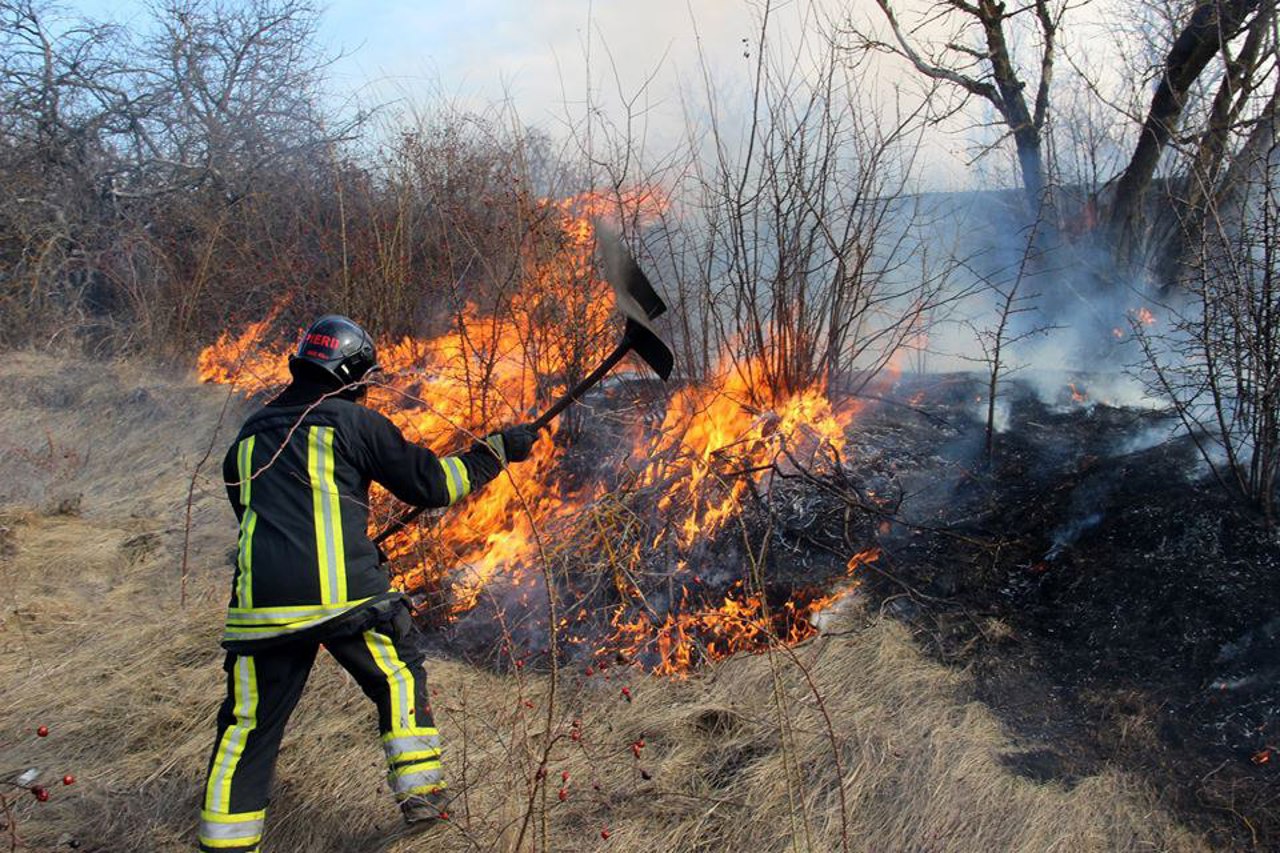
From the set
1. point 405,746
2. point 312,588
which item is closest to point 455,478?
point 312,588

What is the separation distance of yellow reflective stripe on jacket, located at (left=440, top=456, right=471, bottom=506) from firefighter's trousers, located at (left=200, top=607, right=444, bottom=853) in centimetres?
47

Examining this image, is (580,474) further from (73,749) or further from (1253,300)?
(1253,300)

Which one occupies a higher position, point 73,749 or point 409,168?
point 409,168

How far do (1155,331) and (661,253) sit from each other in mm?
5532

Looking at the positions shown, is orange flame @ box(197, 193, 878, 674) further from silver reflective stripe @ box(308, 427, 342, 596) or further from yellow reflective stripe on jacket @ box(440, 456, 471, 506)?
silver reflective stripe @ box(308, 427, 342, 596)

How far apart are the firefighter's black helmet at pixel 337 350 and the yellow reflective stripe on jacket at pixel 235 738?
108 cm

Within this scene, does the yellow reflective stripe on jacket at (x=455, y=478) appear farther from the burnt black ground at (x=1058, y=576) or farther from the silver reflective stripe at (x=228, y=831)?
the burnt black ground at (x=1058, y=576)

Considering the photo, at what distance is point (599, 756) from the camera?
3.72m

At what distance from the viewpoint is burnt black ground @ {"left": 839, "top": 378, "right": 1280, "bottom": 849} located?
353 cm

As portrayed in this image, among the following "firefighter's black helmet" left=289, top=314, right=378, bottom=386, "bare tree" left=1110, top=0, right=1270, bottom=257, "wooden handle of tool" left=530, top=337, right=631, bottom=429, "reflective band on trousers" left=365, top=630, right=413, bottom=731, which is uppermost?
"bare tree" left=1110, top=0, right=1270, bottom=257

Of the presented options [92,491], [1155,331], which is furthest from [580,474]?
[1155,331]

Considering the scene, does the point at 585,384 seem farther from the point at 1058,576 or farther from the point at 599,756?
the point at 1058,576

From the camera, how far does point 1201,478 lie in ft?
16.0

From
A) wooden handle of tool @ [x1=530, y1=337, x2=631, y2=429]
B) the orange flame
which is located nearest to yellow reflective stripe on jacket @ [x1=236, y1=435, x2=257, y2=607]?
wooden handle of tool @ [x1=530, y1=337, x2=631, y2=429]
